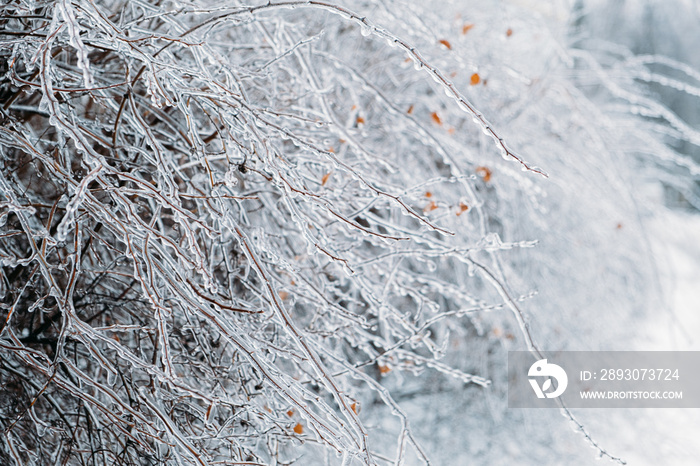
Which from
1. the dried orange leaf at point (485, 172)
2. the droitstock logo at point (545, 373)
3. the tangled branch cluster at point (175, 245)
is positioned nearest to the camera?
the tangled branch cluster at point (175, 245)

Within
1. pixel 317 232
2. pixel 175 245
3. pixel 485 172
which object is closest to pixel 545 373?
pixel 485 172

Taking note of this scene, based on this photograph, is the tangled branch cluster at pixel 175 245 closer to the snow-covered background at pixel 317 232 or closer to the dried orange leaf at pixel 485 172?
the snow-covered background at pixel 317 232

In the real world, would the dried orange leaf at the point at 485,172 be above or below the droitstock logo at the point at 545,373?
above

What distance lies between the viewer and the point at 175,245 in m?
0.82

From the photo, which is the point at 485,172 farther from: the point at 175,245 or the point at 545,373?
the point at 175,245

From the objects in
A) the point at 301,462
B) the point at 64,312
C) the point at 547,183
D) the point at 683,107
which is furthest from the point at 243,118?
the point at 683,107

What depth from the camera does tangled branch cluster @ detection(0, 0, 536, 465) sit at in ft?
2.79

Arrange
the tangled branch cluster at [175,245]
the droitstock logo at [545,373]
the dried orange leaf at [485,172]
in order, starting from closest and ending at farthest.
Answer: the tangled branch cluster at [175,245]
the dried orange leaf at [485,172]
the droitstock logo at [545,373]

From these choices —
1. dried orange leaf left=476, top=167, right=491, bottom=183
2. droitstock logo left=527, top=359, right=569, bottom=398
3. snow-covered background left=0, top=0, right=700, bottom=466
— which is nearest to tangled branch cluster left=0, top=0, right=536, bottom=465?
snow-covered background left=0, top=0, right=700, bottom=466

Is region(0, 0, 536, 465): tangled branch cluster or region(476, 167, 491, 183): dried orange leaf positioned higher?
region(476, 167, 491, 183): dried orange leaf

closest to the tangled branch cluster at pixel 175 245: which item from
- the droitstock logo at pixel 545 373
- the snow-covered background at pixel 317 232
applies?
the snow-covered background at pixel 317 232

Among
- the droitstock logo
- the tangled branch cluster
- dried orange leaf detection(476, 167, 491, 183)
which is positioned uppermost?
dried orange leaf detection(476, 167, 491, 183)

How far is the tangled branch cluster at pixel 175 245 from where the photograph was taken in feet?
2.79

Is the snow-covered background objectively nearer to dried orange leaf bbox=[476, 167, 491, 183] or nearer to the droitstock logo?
dried orange leaf bbox=[476, 167, 491, 183]
